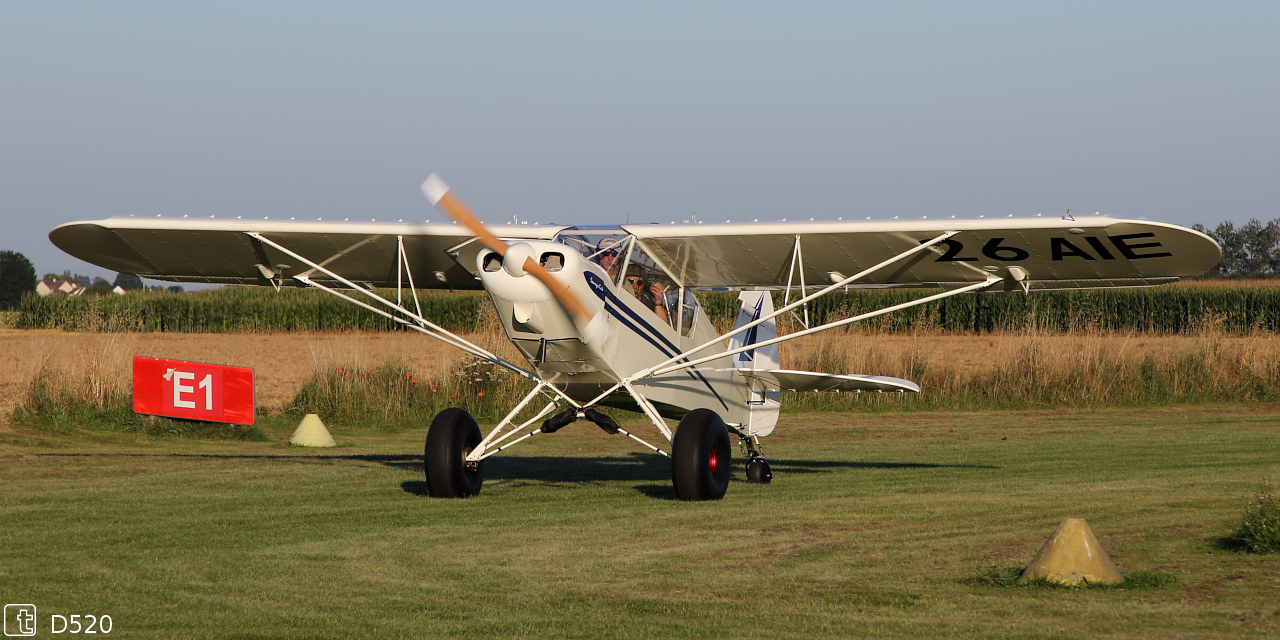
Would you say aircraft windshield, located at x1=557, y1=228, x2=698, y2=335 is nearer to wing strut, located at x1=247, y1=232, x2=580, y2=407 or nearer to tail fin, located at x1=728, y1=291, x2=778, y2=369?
wing strut, located at x1=247, y1=232, x2=580, y2=407

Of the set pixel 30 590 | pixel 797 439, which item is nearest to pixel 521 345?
pixel 30 590

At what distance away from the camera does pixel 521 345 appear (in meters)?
9.52

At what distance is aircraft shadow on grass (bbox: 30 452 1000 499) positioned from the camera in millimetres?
12039

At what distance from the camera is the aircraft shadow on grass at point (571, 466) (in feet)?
39.5

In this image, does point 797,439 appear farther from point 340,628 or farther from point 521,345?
point 340,628

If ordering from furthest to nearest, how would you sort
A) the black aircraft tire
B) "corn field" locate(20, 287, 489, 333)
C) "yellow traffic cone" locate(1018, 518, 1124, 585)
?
"corn field" locate(20, 287, 489, 333), the black aircraft tire, "yellow traffic cone" locate(1018, 518, 1124, 585)

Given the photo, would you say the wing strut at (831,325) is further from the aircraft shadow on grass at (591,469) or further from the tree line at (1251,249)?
the tree line at (1251,249)

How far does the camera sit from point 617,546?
24.9ft

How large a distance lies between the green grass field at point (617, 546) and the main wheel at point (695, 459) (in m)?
0.21

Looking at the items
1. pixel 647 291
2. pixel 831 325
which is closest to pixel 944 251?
pixel 831 325

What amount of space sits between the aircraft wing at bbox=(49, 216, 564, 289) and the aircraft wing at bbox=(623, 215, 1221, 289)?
1.65 m

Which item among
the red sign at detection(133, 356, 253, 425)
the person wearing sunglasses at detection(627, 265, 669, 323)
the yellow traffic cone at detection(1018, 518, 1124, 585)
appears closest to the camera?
the yellow traffic cone at detection(1018, 518, 1124, 585)

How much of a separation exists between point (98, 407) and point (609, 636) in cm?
→ 1400

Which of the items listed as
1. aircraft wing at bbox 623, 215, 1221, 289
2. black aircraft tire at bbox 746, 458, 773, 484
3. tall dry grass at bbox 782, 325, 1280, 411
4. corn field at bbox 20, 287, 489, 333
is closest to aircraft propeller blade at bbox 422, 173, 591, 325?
aircraft wing at bbox 623, 215, 1221, 289
